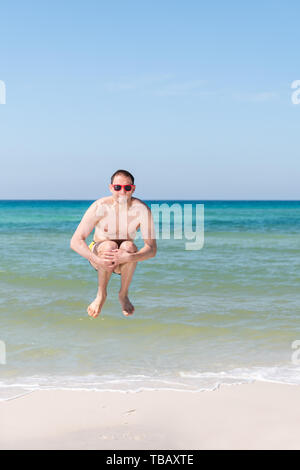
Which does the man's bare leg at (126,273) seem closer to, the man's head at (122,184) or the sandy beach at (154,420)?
the man's head at (122,184)

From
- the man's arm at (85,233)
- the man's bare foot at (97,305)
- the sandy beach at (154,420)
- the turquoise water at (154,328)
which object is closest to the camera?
the man's arm at (85,233)

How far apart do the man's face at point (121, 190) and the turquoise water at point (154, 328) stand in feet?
15.1

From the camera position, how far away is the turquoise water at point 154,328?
9.38 m

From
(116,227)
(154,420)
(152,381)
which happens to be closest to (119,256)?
(116,227)

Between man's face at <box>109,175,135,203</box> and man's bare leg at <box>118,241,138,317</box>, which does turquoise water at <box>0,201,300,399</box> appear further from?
man's face at <box>109,175,135,203</box>

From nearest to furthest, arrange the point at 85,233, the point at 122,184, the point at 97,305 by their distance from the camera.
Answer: the point at 122,184 < the point at 85,233 < the point at 97,305

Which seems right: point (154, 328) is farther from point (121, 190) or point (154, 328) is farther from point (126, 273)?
point (121, 190)

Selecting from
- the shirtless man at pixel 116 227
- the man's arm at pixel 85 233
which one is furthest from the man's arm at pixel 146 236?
the man's arm at pixel 85 233

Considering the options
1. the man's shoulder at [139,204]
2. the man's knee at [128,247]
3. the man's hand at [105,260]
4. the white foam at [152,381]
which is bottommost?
the white foam at [152,381]

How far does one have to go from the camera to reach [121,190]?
15.7 feet

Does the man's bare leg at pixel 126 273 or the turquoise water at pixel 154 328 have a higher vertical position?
the turquoise water at pixel 154 328

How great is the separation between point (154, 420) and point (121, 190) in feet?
13.5
